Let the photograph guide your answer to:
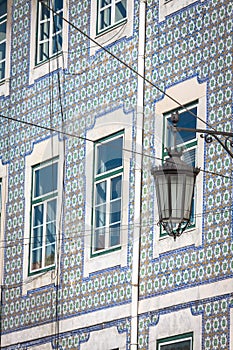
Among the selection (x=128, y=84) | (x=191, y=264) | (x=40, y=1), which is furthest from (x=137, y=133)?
(x=40, y=1)

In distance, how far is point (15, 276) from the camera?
20422 mm

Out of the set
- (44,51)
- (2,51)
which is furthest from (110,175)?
(2,51)

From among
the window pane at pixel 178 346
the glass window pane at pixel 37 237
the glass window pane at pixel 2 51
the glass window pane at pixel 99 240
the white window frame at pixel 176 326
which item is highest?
the glass window pane at pixel 2 51

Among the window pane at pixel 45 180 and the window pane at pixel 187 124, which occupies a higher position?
the window pane at pixel 45 180

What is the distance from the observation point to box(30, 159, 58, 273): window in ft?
65.2

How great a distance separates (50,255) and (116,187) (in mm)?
1940

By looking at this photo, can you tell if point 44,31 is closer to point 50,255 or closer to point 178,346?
point 50,255

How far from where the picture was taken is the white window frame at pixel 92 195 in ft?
59.4

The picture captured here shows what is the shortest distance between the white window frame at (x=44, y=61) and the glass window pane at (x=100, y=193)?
8.09ft

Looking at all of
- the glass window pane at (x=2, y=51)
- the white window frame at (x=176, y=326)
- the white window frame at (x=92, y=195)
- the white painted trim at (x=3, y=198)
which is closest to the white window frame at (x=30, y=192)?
the white painted trim at (x=3, y=198)

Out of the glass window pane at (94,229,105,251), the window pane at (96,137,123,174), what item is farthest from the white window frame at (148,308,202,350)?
the window pane at (96,137,123,174)

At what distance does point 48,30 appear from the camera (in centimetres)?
2108

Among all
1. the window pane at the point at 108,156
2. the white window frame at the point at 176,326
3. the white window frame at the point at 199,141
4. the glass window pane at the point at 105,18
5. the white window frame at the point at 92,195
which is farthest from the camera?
the glass window pane at the point at 105,18

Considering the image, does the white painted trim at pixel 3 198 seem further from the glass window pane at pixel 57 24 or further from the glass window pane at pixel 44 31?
the glass window pane at pixel 57 24
